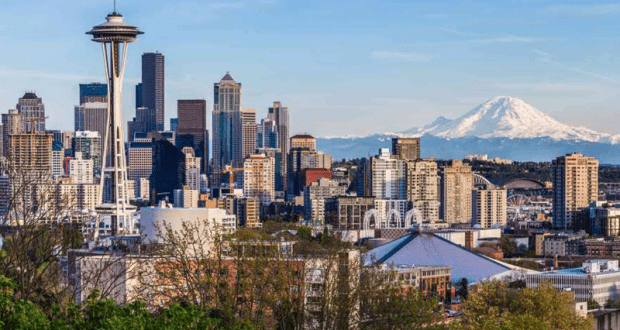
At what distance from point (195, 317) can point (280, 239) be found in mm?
13592

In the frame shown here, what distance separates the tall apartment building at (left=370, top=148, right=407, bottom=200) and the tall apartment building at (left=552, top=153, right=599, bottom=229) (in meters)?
Result: 15.1

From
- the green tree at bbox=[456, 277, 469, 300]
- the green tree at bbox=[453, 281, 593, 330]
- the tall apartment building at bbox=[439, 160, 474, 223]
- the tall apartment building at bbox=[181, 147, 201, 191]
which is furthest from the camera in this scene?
the tall apartment building at bbox=[181, 147, 201, 191]

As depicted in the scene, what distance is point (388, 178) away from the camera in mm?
146875

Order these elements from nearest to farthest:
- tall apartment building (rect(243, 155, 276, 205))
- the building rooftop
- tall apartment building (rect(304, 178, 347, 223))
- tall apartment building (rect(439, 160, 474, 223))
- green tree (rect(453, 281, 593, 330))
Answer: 1. green tree (rect(453, 281, 593, 330))
2. the building rooftop
3. tall apartment building (rect(304, 178, 347, 223))
4. tall apartment building (rect(439, 160, 474, 223))
5. tall apartment building (rect(243, 155, 276, 205))

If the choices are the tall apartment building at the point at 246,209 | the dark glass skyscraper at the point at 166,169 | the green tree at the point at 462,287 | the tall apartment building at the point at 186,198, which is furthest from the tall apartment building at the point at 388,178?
the green tree at the point at 462,287

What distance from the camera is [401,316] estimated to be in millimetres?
27062

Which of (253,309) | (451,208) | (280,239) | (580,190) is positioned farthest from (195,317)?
(451,208)

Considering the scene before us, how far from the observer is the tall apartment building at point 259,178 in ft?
559

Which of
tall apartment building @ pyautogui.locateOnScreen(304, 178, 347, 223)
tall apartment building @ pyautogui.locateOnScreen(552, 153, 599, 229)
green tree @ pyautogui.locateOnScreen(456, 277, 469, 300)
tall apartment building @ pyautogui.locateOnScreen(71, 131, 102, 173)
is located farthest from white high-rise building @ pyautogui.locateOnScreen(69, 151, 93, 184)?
green tree @ pyautogui.locateOnScreen(456, 277, 469, 300)

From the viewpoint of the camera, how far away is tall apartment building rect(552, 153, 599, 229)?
426 feet

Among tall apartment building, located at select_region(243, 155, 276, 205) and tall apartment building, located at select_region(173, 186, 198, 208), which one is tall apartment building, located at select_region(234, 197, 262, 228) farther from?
tall apartment building, located at select_region(243, 155, 276, 205)

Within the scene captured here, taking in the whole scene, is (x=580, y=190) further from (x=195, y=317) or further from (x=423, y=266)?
(x=195, y=317)

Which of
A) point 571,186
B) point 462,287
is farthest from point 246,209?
point 462,287

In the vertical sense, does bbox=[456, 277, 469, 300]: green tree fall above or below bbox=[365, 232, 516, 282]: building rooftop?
below
